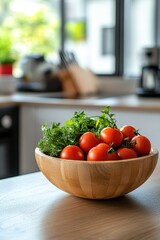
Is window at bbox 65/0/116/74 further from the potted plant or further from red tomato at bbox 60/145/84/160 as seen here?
red tomato at bbox 60/145/84/160

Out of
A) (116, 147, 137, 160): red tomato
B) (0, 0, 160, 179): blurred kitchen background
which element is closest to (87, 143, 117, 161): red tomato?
(116, 147, 137, 160): red tomato

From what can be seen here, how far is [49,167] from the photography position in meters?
1.09

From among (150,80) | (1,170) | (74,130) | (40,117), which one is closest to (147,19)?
(150,80)

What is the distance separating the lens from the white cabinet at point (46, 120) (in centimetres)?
271

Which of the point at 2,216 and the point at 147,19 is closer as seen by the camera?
the point at 2,216

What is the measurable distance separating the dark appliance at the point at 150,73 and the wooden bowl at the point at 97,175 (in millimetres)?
2232

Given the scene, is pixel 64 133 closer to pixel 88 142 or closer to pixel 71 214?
pixel 88 142

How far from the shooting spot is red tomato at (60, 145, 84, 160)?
107cm

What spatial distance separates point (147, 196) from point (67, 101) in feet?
6.16

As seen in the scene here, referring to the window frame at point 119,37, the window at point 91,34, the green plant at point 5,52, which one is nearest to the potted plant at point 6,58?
the green plant at point 5,52

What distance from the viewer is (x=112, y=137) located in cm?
110

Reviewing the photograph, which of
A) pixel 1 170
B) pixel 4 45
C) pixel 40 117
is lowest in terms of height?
pixel 1 170

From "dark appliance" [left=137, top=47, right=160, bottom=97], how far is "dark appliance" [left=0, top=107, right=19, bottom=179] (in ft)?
2.92

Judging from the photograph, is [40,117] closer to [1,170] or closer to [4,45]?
[1,170]
